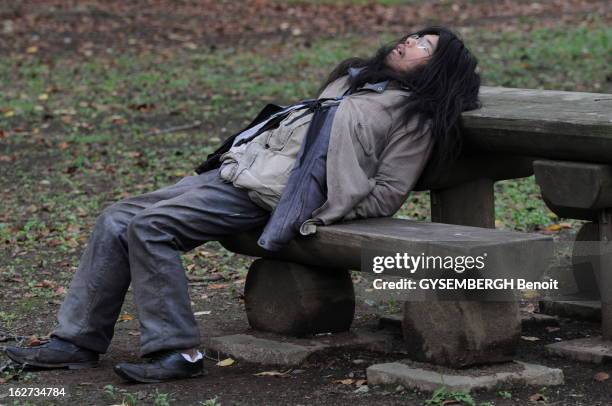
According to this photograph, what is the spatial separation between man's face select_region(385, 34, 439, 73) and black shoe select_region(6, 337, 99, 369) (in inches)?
62.6

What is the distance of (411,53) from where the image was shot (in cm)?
458

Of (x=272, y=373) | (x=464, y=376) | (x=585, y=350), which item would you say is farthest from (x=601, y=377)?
(x=272, y=373)

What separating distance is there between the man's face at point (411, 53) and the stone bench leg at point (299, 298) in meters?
0.83

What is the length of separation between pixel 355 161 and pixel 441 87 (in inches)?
18.6

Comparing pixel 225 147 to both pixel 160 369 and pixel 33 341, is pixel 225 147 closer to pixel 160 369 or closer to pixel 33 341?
pixel 160 369

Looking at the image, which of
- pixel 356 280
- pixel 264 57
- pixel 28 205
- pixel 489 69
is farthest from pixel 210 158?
pixel 264 57

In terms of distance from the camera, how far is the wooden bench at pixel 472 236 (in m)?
4.01

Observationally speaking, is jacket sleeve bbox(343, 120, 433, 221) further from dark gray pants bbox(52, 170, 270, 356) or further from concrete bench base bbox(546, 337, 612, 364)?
concrete bench base bbox(546, 337, 612, 364)

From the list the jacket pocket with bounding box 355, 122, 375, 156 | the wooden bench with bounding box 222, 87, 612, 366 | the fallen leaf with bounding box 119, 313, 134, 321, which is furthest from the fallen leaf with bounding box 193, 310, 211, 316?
the jacket pocket with bounding box 355, 122, 375, 156

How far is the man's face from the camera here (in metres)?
4.57

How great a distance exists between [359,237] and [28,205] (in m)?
4.15

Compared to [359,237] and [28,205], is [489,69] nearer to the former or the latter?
[28,205]

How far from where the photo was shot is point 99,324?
4.45m

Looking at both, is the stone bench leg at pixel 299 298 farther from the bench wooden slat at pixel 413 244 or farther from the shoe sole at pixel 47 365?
the shoe sole at pixel 47 365
